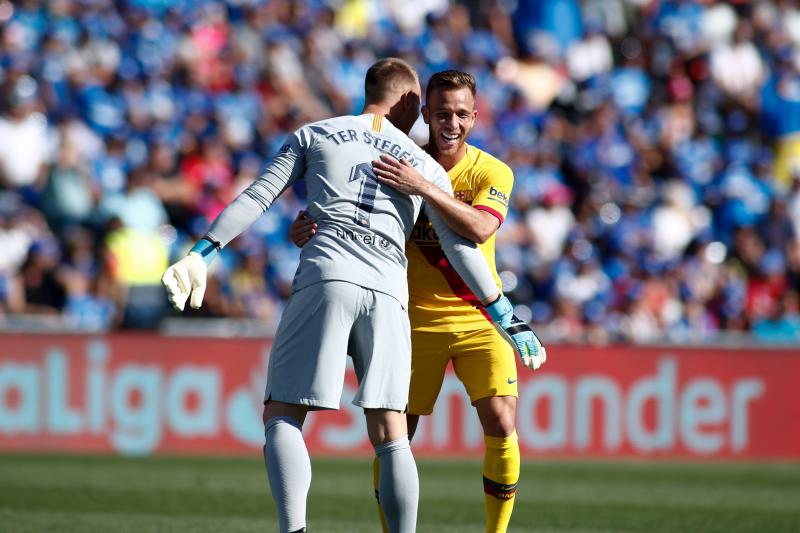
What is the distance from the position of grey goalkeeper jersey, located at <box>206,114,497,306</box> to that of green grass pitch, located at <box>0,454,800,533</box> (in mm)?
2757

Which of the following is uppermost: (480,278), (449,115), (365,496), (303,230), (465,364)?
(449,115)

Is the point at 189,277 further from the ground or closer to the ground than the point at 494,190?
closer to the ground

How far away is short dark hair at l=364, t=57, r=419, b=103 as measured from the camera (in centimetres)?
605

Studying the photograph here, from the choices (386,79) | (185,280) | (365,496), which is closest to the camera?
Result: (185,280)

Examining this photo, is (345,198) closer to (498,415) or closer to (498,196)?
(498,196)

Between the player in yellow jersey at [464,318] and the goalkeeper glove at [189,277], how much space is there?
146cm

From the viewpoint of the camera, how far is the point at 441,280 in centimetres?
695

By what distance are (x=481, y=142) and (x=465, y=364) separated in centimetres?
1037

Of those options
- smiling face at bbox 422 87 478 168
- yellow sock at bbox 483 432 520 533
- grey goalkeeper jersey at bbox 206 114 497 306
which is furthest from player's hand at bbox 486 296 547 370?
smiling face at bbox 422 87 478 168

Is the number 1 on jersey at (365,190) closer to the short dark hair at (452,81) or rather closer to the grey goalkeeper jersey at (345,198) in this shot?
the grey goalkeeper jersey at (345,198)

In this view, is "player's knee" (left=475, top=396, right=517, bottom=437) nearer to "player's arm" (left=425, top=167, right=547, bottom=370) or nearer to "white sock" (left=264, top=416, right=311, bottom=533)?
"player's arm" (left=425, top=167, right=547, bottom=370)

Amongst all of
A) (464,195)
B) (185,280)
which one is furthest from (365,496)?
(185,280)

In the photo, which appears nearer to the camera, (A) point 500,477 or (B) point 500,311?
(B) point 500,311

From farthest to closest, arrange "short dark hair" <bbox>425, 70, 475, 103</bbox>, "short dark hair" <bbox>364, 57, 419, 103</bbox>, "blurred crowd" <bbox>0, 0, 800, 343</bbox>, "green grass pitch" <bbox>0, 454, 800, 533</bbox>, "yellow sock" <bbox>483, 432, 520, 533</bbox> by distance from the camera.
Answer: "blurred crowd" <bbox>0, 0, 800, 343</bbox> → "green grass pitch" <bbox>0, 454, 800, 533</bbox> → "yellow sock" <bbox>483, 432, 520, 533</bbox> → "short dark hair" <bbox>425, 70, 475, 103</bbox> → "short dark hair" <bbox>364, 57, 419, 103</bbox>
